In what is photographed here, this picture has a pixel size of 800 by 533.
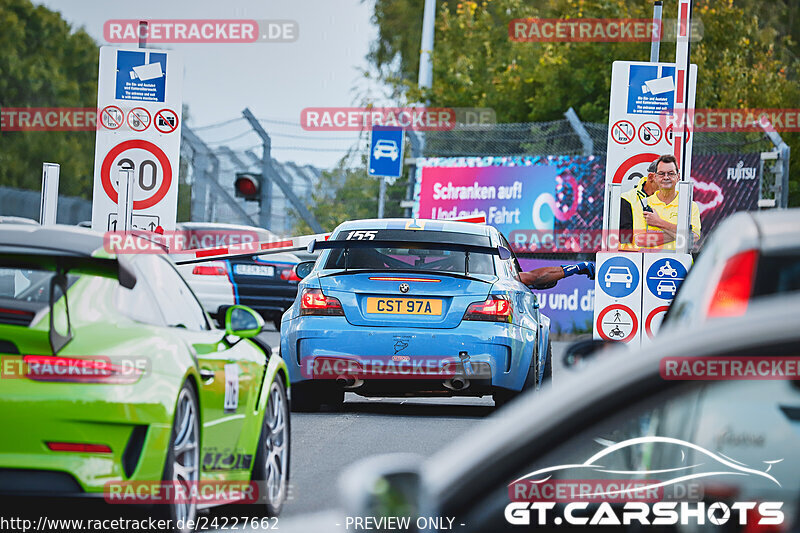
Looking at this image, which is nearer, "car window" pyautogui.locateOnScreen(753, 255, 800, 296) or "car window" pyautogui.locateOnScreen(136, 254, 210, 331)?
"car window" pyautogui.locateOnScreen(753, 255, 800, 296)

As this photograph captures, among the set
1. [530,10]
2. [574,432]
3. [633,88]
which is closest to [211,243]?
[633,88]

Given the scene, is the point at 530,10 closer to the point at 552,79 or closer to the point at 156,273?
the point at 552,79

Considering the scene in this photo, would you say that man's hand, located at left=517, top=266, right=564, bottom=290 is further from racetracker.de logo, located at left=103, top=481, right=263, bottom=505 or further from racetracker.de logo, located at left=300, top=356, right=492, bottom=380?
racetracker.de logo, located at left=103, top=481, right=263, bottom=505

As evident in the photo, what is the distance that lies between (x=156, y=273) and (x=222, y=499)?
3.20ft

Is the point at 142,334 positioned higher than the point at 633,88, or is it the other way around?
the point at 633,88

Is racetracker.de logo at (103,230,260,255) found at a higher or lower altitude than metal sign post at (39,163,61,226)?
lower

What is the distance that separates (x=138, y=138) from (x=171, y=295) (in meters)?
7.23

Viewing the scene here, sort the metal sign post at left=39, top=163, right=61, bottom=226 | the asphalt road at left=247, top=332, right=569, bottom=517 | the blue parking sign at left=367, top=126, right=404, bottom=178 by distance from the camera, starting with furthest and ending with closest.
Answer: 1. the blue parking sign at left=367, top=126, right=404, bottom=178
2. the metal sign post at left=39, top=163, right=61, bottom=226
3. the asphalt road at left=247, top=332, right=569, bottom=517

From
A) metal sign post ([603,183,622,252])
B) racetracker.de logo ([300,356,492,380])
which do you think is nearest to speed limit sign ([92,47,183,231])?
racetracker.de logo ([300,356,492,380])

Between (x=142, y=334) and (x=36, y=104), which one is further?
(x=36, y=104)

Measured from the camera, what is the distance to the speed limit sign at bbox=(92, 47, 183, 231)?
13.3m

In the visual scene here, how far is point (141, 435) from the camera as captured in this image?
17.7 feet

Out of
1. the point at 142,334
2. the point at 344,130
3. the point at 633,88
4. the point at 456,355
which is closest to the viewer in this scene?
the point at 142,334

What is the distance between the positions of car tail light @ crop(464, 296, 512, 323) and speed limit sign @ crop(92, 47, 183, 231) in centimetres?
364
